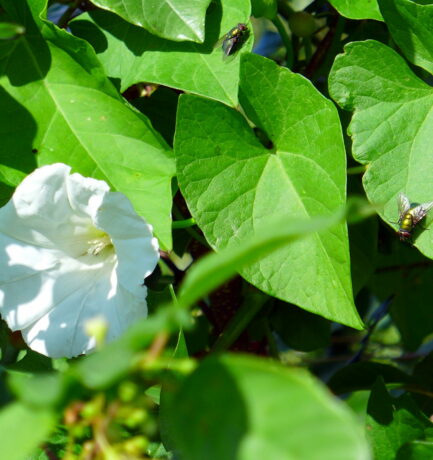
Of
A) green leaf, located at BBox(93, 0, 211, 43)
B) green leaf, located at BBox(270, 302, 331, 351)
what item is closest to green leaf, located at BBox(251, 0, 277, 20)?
green leaf, located at BBox(93, 0, 211, 43)

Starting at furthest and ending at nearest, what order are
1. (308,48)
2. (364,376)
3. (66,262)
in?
(364,376), (308,48), (66,262)

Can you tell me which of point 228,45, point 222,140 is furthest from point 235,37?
point 222,140

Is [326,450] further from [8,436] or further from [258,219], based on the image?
[258,219]

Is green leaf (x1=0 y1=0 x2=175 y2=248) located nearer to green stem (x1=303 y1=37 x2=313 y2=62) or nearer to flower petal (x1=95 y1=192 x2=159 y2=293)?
flower petal (x1=95 y1=192 x2=159 y2=293)

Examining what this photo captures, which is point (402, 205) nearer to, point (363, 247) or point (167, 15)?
point (363, 247)

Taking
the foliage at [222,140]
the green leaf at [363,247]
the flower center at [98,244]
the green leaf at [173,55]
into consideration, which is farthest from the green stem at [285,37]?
the flower center at [98,244]
